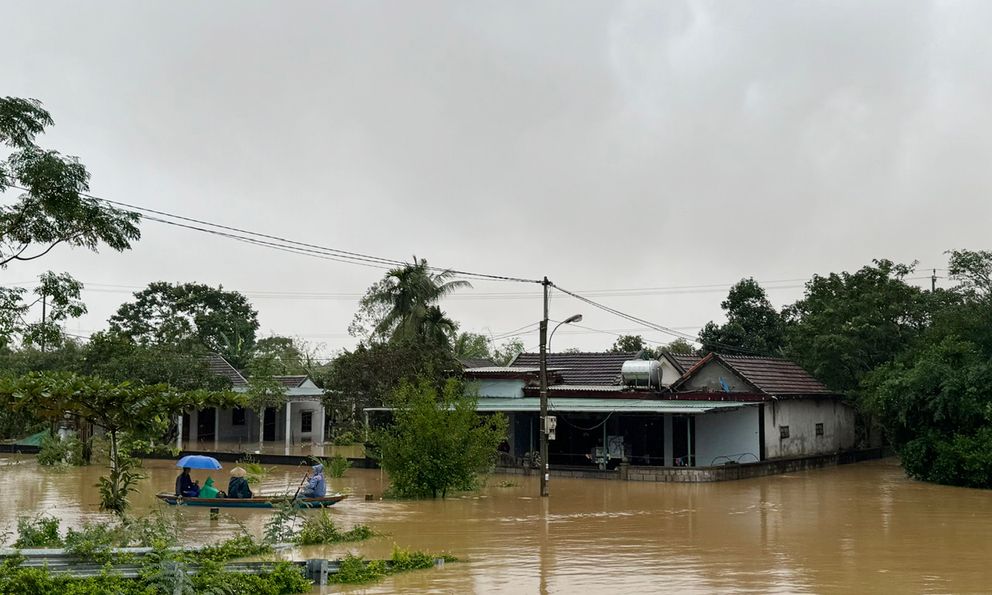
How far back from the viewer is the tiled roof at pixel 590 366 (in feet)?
123

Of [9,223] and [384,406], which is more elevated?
[9,223]

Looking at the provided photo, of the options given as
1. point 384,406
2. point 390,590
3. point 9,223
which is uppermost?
point 9,223

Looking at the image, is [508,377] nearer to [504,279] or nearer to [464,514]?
[504,279]

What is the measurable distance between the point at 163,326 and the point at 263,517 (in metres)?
43.9

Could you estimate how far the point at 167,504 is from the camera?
2117cm

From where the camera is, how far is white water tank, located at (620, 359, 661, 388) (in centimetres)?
3206

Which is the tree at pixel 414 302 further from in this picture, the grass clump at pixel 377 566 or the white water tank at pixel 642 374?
the grass clump at pixel 377 566

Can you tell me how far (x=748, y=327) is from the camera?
47.8 m

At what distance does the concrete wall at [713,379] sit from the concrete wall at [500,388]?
5868mm

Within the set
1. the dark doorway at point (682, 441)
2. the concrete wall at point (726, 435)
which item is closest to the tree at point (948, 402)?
the concrete wall at point (726, 435)

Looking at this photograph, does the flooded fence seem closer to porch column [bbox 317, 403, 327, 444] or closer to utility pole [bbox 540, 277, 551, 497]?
utility pole [bbox 540, 277, 551, 497]

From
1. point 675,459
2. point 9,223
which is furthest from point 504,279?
point 9,223

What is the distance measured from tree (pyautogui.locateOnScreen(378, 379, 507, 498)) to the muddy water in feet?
2.25

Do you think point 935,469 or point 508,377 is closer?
point 935,469
